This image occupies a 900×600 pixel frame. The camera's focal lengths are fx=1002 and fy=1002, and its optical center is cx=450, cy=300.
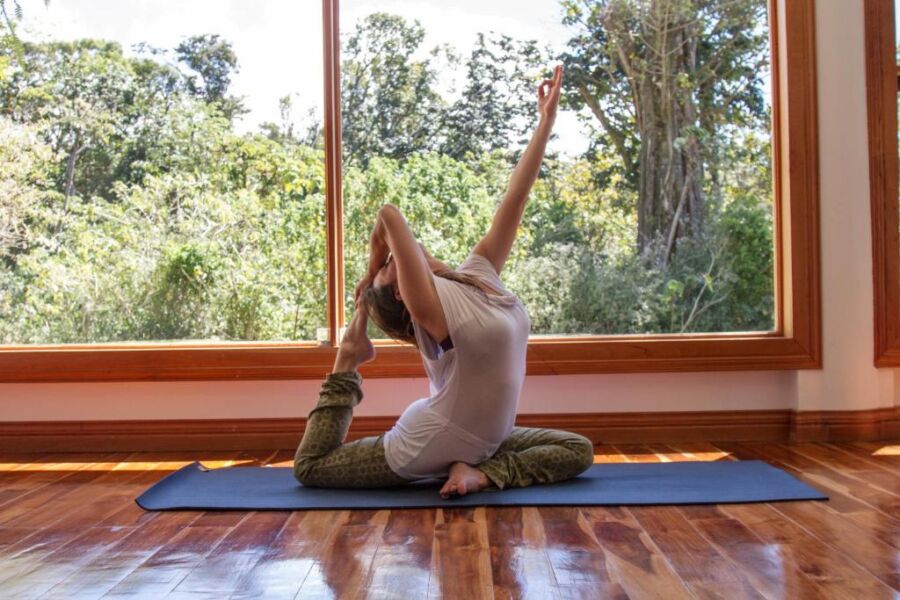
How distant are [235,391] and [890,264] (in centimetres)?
284

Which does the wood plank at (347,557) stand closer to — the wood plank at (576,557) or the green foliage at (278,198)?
the wood plank at (576,557)

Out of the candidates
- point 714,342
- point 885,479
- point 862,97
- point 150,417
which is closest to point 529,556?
point 885,479

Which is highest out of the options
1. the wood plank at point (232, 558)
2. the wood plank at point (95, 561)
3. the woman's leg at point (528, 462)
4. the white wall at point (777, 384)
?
the white wall at point (777, 384)

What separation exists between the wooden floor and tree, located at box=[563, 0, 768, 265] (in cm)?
158

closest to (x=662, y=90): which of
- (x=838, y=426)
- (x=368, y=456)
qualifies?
(x=838, y=426)

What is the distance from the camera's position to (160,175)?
4480 millimetres

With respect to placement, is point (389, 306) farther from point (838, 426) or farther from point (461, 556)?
point (838, 426)

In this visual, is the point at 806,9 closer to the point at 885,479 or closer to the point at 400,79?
the point at 400,79

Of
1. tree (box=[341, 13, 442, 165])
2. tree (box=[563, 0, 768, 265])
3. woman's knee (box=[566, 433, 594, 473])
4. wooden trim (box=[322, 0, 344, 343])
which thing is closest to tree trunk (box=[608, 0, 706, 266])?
tree (box=[563, 0, 768, 265])

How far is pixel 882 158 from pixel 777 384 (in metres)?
1.04

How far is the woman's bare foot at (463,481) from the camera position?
9.88 ft

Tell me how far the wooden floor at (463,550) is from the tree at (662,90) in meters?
1.58

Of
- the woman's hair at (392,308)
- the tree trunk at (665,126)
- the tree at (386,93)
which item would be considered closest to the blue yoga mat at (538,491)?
the woman's hair at (392,308)

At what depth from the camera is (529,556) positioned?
2316 mm
